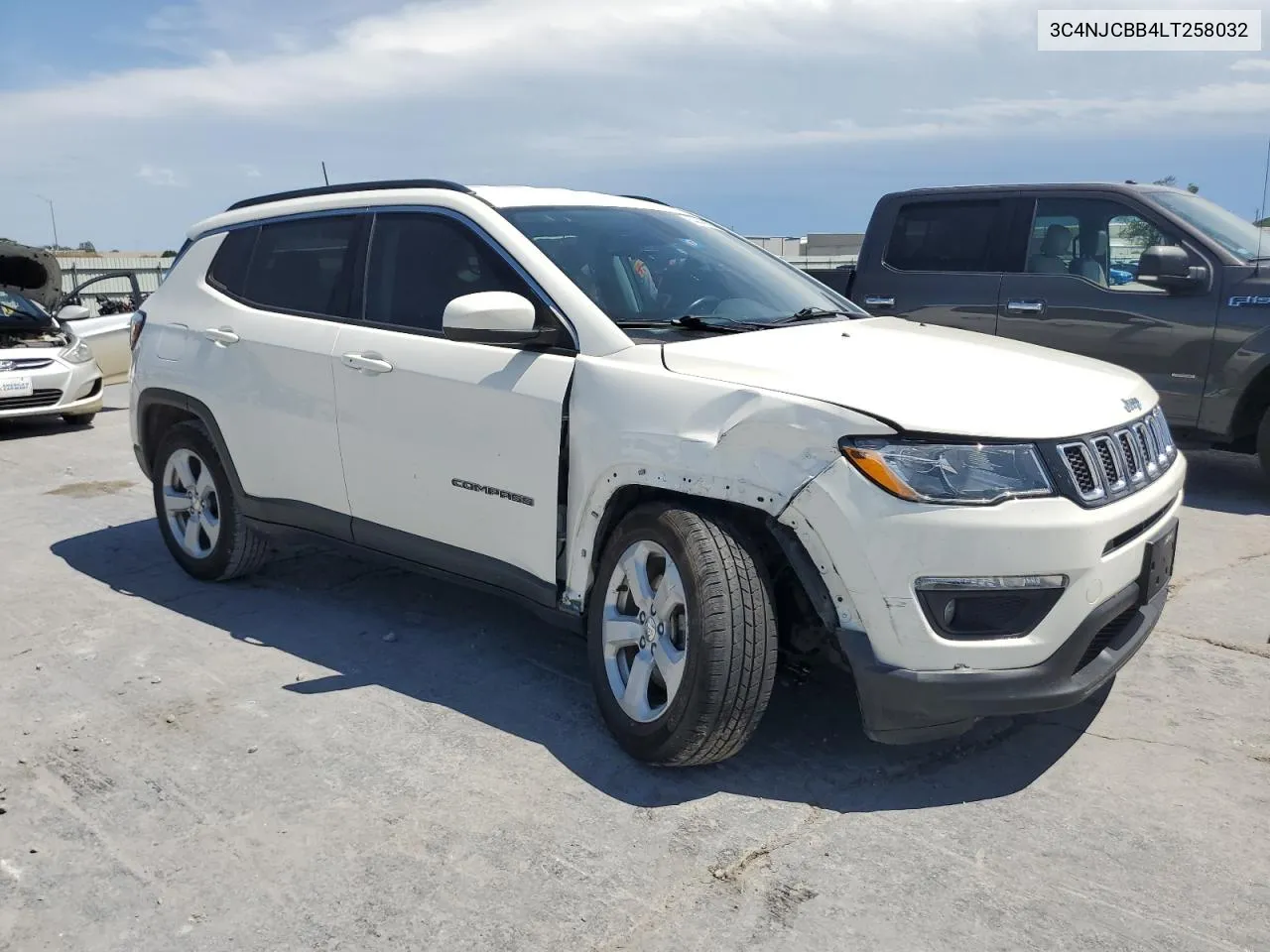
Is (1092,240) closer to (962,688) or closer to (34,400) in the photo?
(962,688)

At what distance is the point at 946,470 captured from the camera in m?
2.94

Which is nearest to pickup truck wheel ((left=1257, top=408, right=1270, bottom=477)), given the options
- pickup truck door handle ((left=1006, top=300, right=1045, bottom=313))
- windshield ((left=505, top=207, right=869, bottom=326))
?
pickup truck door handle ((left=1006, top=300, right=1045, bottom=313))

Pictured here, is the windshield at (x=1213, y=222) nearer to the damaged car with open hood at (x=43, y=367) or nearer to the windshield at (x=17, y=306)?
Result: the damaged car with open hood at (x=43, y=367)

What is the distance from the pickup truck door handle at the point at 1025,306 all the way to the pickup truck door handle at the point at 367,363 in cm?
483

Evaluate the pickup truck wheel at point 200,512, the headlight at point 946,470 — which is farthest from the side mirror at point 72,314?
the headlight at point 946,470

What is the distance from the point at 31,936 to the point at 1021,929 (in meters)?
2.38

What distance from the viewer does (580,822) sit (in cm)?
315

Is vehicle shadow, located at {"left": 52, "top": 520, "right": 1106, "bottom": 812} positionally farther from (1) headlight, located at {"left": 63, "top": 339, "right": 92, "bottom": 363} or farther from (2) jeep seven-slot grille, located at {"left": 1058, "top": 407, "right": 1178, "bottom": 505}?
(1) headlight, located at {"left": 63, "top": 339, "right": 92, "bottom": 363}

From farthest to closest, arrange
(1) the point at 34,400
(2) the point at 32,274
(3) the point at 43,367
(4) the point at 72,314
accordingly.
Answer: (2) the point at 32,274
(4) the point at 72,314
(3) the point at 43,367
(1) the point at 34,400

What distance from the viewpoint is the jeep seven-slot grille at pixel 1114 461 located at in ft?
10.0

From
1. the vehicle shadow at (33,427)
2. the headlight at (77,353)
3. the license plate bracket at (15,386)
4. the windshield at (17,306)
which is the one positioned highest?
the windshield at (17,306)

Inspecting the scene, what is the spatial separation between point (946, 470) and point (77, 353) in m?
10.2

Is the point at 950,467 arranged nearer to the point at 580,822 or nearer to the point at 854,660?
the point at 854,660

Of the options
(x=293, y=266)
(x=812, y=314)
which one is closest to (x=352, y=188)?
(x=293, y=266)
